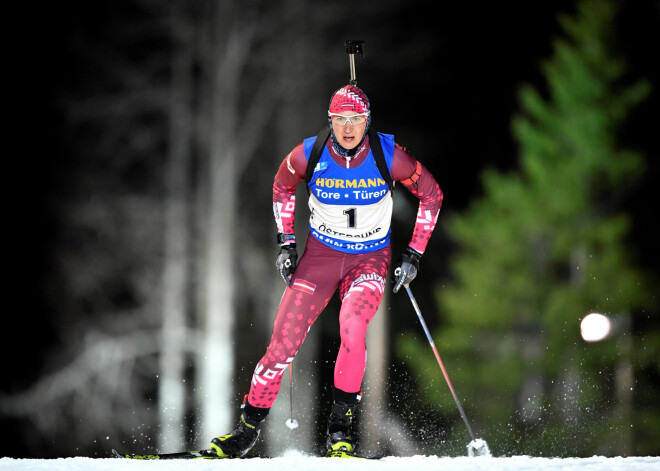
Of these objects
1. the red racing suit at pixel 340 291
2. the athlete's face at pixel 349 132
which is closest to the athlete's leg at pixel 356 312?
the red racing suit at pixel 340 291

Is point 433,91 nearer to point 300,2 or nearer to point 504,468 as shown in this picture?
point 300,2

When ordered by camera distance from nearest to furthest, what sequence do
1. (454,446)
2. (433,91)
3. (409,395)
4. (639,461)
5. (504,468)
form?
1. (504,468)
2. (639,461)
3. (454,446)
4. (409,395)
5. (433,91)

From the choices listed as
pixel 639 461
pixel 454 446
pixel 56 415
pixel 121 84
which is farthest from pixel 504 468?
pixel 56 415

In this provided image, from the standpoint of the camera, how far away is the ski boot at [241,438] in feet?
17.0

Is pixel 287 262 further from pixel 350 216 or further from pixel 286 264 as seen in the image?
pixel 350 216

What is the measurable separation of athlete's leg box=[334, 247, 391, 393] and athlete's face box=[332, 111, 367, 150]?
0.73 metres

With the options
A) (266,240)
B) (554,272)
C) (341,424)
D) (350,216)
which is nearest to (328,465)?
(341,424)

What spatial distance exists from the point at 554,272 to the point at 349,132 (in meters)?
13.1

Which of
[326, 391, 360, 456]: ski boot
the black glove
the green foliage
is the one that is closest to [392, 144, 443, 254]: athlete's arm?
the black glove

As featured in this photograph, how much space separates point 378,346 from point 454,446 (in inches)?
95.4

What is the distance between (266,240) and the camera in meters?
16.1

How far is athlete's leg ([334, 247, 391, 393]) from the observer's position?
4.91 meters

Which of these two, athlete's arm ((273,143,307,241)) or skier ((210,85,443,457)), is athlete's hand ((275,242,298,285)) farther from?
athlete's arm ((273,143,307,241))

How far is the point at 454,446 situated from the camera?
615 inches
